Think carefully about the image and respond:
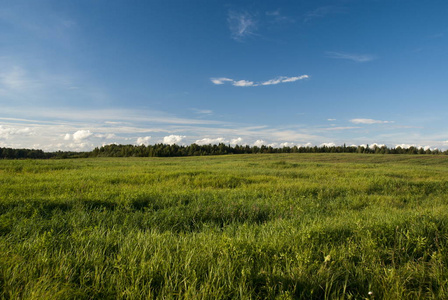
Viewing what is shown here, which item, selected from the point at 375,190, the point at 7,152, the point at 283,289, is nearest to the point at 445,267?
the point at 283,289

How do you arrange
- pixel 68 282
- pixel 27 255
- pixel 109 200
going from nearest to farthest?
pixel 68 282 → pixel 27 255 → pixel 109 200

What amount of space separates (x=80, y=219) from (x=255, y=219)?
3700 mm

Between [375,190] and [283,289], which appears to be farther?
[375,190]

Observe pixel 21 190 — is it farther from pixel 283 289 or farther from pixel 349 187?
pixel 349 187

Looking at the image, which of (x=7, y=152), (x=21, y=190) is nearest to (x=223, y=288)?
(x=21, y=190)

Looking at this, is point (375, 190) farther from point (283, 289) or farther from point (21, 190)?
point (21, 190)

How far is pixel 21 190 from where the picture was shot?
732cm

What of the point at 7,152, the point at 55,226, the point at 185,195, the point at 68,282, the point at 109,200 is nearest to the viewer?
the point at 68,282

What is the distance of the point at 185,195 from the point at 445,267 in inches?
225

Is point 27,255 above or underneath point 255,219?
above

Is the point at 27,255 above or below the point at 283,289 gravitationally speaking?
above

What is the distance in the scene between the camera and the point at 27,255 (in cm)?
266

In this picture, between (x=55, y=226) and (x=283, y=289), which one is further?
(x=55, y=226)

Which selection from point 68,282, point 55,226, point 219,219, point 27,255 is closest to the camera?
point 68,282
